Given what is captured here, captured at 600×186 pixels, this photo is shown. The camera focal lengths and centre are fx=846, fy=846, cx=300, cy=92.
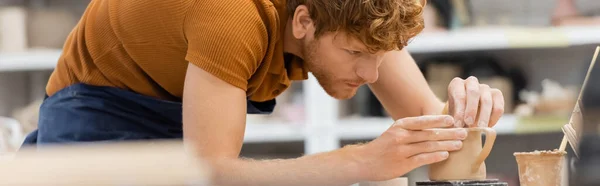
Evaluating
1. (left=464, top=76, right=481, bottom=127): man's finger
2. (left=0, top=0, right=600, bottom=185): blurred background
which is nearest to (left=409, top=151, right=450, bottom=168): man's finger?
(left=464, top=76, right=481, bottom=127): man's finger

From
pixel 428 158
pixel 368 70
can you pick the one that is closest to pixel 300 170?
pixel 428 158

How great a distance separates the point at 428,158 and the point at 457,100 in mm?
159

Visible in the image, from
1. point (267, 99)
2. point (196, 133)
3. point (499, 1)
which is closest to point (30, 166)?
point (196, 133)

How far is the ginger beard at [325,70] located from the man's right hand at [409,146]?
0.25 m

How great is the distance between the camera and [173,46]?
146 cm

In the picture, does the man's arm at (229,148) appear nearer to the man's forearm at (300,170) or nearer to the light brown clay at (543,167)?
the man's forearm at (300,170)

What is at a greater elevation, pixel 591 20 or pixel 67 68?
pixel 591 20

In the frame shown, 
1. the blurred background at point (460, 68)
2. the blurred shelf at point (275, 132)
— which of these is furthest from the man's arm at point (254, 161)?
the blurred shelf at point (275, 132)

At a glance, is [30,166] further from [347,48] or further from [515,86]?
[515,86]

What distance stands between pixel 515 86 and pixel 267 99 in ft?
5.09

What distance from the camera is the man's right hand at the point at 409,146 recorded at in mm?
1212

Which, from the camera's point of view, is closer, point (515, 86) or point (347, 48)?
point (347, 48)

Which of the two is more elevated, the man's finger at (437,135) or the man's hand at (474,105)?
the man's hand at (474,105)

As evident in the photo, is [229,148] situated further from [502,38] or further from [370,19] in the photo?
[502,38]
